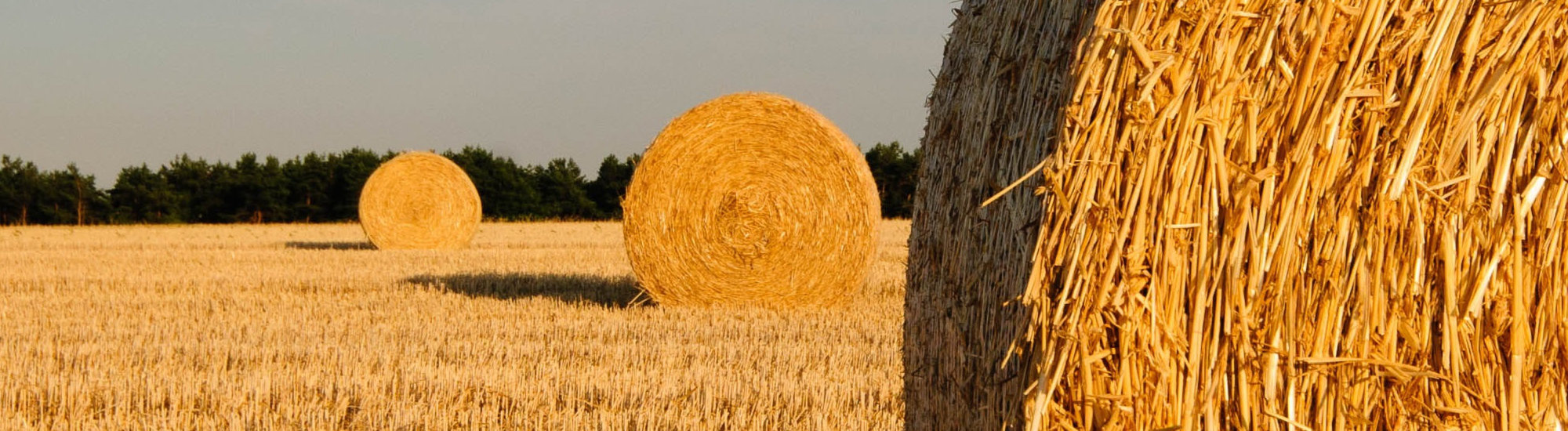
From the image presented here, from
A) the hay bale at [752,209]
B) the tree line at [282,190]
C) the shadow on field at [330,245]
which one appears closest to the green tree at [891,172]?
the tree line at [282,190]

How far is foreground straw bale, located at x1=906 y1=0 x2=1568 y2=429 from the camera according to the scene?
8.49ft

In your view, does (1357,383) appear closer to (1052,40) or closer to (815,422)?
(1052,40)

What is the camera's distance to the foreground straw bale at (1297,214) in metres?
2.59

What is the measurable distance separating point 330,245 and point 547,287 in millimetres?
9850

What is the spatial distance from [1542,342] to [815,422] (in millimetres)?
3059

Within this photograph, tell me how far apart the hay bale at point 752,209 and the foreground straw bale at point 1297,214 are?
7.24 metres

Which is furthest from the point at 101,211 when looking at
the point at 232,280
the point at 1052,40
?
the point at 1052,40

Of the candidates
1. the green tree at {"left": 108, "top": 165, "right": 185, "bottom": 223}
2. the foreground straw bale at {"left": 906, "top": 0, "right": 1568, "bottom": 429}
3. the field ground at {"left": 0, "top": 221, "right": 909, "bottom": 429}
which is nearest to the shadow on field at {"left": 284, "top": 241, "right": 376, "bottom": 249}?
the field ground at {"left": 0, "top": 221, "right": 909, "bottom": 429}

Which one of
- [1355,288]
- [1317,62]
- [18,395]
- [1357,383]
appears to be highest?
[1317,62]

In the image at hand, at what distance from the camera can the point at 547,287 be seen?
38.8 ft

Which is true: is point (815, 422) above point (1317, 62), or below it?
below

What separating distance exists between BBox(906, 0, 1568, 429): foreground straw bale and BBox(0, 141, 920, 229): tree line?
3125 centimetres

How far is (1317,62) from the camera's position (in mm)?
2605

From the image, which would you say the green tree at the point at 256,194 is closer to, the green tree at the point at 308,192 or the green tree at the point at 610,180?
the green tree at the point at 308,192
